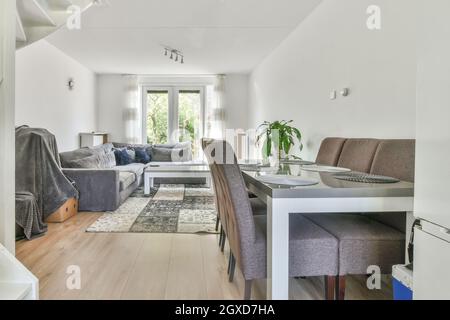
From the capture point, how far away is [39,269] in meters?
2.11

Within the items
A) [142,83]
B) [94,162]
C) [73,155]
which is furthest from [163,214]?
[142,83]

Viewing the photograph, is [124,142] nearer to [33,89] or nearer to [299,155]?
[33,89]

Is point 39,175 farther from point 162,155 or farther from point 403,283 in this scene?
point 162,155

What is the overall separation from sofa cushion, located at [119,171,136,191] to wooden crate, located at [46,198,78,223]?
2.06ft

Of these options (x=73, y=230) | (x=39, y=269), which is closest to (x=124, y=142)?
(x=73, y=230)

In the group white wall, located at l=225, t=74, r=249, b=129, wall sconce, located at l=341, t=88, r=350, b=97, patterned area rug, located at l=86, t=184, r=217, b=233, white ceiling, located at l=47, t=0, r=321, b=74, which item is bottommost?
patterned area rug, located at l=86, t=184, r=217, b=233

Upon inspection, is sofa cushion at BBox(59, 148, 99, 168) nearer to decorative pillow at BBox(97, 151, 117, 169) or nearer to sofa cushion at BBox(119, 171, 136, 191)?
decorative pillow at BBox(97, 151, 117, 169)

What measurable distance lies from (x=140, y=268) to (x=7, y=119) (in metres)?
1.32

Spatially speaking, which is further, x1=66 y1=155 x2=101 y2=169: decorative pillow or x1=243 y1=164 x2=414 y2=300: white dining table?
x1=66 y1=155 x2=101 y2=169: decorative pillow

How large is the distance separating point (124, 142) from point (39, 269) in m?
5.27

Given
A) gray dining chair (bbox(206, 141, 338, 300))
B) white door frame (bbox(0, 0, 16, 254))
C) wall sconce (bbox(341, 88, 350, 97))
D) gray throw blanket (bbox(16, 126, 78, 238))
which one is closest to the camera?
white door frame (bbox(0, 0, 16, 254))

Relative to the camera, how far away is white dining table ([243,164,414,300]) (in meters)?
1.30

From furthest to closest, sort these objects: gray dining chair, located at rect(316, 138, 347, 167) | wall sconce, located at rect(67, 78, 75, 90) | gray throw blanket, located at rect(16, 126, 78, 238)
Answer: wall sconce, located at rect(67, 78, 75, 90) < gray throw blanket, located at rect(16, 126, 78, 238) < gray dining chair, located at rect(316, 138, 347, 167)

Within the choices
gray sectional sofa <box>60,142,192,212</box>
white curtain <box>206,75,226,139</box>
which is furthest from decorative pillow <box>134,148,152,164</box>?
white curtain <box>206,75,226,139</box>
